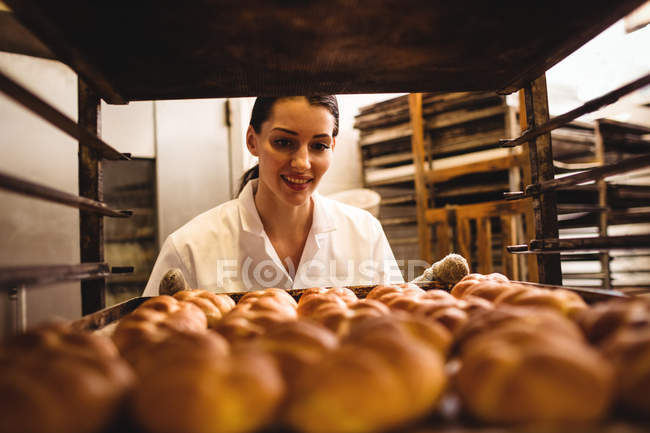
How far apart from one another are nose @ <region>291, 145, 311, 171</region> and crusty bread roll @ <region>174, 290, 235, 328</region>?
3.41 ft

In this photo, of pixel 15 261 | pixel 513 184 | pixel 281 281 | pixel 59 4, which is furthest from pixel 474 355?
pixel 513 184

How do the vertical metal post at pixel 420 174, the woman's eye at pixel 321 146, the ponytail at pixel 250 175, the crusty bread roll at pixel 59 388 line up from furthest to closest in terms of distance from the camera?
the vertical metal post at pixel 420 174 → the ponytail at pixel 250 175 → the woman's eye at pixel 321 146 → the crusty bread roll at pixel 59 388

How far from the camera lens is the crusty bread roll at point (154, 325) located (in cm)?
91

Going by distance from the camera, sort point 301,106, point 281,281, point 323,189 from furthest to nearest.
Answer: point 323,189
point 281,281
point 301,106

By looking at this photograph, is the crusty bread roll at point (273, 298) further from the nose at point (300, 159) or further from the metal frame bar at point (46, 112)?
the nose at point (300, 159)

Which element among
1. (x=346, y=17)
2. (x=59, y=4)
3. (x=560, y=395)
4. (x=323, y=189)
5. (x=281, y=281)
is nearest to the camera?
(x=560, y=395)

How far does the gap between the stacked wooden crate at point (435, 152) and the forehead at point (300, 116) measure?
6.77 ft

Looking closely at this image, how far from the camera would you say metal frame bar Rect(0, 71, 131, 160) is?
79cm

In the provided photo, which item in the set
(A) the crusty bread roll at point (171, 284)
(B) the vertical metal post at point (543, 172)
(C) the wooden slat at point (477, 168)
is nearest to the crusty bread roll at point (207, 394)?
(A) the crusty bread roll at point (171, 284)

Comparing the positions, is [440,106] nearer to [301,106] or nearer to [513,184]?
[513,184]

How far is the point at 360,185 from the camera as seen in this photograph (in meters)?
5.41

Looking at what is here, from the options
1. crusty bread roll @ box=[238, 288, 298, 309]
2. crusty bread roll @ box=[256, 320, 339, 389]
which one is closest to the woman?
crusty bread roll @ box=[238, 288, 298, 309]

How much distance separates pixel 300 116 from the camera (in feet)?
7.51

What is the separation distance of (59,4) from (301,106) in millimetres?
1452
